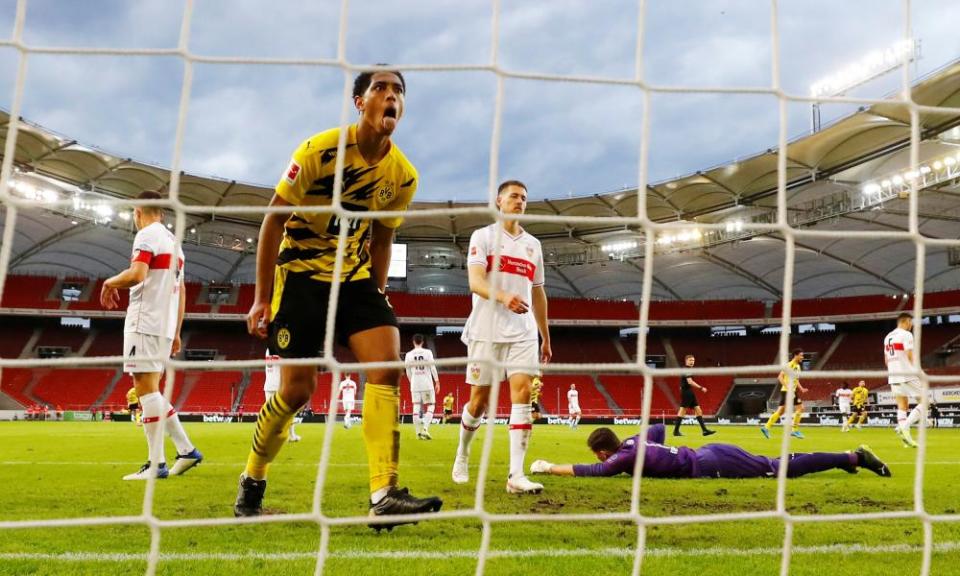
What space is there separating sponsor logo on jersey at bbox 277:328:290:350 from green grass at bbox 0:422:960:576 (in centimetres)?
78

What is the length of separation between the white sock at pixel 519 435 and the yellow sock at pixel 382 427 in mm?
1393

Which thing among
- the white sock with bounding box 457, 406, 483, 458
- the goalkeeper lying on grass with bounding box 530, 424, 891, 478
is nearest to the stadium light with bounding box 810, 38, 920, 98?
the goalkeeper lying on grass with bounding box 530, 424, 891, 478

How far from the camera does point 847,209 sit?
22406 mm

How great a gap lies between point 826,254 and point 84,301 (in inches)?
1207

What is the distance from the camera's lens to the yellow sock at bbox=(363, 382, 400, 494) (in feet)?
9.48

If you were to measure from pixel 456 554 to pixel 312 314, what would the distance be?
1.21 m

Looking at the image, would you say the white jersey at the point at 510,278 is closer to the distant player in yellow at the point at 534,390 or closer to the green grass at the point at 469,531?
the distant player in yellow at the point at 534,390

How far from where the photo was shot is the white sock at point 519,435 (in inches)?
165

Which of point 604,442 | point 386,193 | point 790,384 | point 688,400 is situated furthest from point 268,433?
point 688,400

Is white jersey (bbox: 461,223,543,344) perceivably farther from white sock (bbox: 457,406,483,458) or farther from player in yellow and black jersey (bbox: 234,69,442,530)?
player in yellow and black jersey (bbox: 234,69,442,530)

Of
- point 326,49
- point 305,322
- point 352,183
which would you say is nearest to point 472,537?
point 305,322

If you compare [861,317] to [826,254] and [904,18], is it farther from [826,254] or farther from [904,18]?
[904,18]

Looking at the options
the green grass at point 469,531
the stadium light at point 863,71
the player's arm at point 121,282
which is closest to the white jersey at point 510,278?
the green grass at point 469,531

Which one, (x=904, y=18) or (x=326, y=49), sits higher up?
(x=904, y=18)
